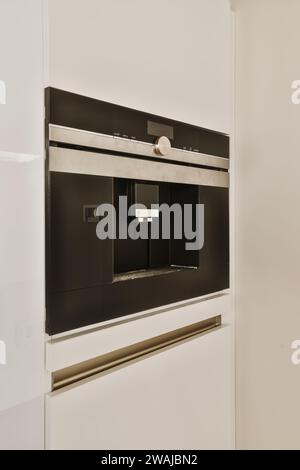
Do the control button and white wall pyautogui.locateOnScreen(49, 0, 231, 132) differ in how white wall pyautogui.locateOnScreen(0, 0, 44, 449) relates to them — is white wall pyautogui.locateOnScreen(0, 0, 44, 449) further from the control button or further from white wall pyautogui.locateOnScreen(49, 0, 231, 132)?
the control button

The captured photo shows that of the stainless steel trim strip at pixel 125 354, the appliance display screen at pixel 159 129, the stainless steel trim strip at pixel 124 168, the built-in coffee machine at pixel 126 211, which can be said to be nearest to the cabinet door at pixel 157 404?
the stainless steel trim strip at pixel 125 354

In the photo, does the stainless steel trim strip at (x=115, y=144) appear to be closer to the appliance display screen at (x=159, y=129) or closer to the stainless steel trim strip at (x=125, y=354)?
the appliance display screen at (x=159, y=129)

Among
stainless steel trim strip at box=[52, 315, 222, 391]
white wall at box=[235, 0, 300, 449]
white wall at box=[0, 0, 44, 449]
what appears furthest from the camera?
white wall at box=[235, 0, 300, 449]

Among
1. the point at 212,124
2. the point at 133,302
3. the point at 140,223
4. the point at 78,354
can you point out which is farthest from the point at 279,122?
the point at 78,354

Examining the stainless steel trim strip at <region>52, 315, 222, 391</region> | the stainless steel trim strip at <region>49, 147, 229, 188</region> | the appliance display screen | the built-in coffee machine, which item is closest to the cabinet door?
the stainless steel trim strip at <region>52, 315, 222, 391</region>

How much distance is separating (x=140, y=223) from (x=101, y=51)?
0.38m

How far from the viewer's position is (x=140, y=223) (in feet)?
3.19

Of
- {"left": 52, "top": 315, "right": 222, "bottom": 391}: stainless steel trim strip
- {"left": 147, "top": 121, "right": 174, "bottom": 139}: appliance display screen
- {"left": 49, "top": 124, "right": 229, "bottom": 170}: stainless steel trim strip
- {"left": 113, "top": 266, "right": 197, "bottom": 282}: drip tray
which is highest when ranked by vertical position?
{"left": 147, "top": 121, "right": 174, "bottom": 139}: appliance display screen

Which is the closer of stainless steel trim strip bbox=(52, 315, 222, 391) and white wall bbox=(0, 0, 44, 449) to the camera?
white wall bbox=(0, 0, 44, 449)

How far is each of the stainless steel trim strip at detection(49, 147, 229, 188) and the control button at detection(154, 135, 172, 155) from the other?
0.03m

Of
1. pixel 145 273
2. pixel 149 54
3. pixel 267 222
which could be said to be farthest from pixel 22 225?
pixel 267 222

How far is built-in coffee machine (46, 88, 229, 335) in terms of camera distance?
2.46 feet

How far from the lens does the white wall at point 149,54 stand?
77cm

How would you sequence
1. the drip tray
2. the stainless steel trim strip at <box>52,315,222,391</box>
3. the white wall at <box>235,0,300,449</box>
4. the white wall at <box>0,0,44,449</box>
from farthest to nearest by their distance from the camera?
the white wall at <box>235,0,300,449</box>, the drip tray, the stainless steel trim strip at <box>52,315,222,391</box>, the white wall at <box>0,0,44,449</box>
